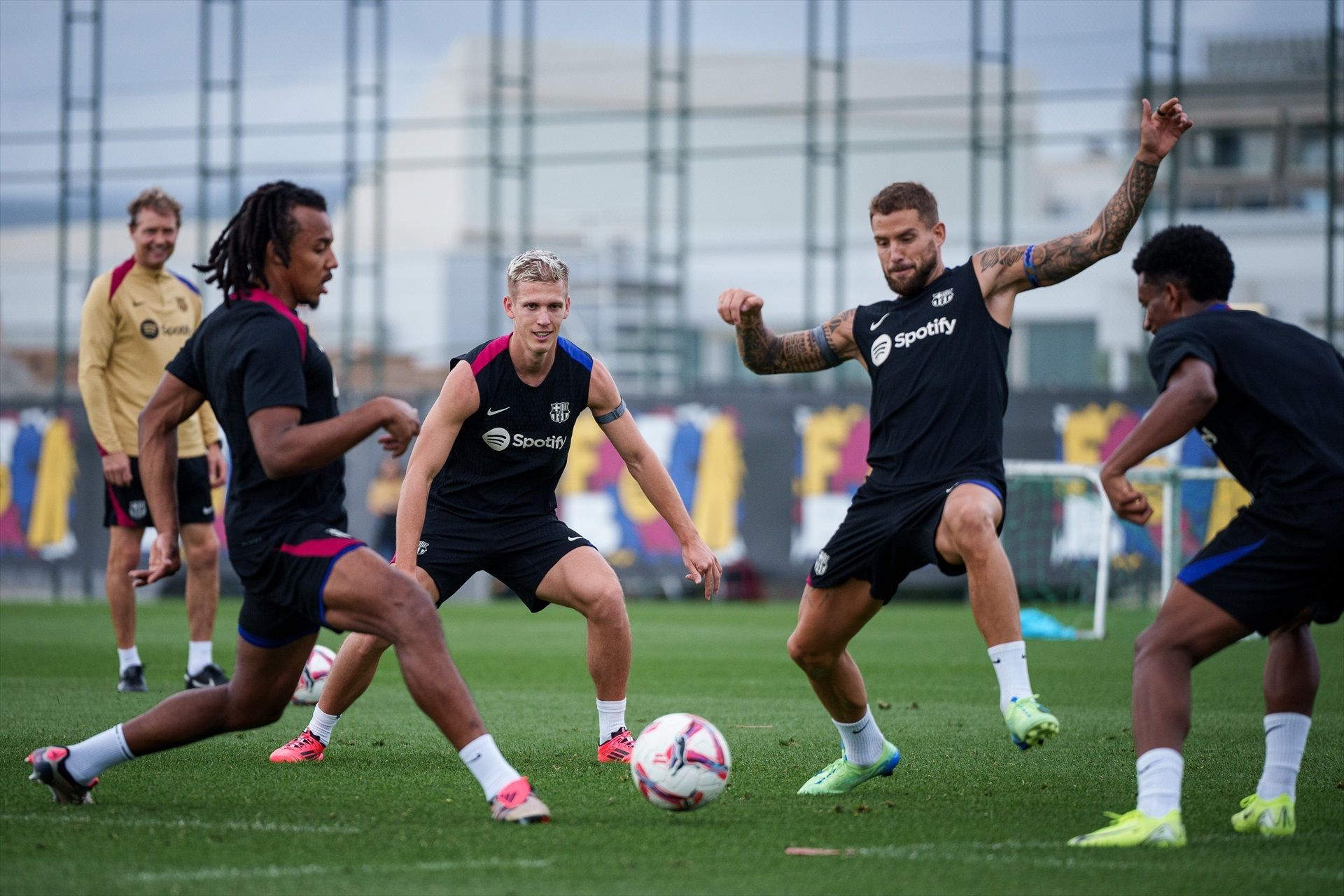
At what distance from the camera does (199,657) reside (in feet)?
29.9

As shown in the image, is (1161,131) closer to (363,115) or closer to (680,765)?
(680,765)

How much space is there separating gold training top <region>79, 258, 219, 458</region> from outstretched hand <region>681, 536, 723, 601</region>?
4092mm

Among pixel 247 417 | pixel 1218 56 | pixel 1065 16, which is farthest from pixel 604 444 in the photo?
pixel 247 417

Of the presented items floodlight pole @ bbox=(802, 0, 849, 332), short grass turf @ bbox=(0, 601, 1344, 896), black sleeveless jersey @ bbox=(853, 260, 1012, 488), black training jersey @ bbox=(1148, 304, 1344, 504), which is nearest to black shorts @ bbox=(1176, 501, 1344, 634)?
black training jersey @ bbox=(1148, 304, 1344, 504)

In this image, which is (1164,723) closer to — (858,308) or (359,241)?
(858,308)

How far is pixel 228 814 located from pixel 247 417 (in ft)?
4.81

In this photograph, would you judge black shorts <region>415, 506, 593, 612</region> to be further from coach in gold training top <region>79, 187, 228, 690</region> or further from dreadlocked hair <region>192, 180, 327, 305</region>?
coach in gold training top <region>79, 187, 228, 690</region>

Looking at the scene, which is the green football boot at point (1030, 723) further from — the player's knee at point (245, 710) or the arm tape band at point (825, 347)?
the player's knee at point (245, 710)

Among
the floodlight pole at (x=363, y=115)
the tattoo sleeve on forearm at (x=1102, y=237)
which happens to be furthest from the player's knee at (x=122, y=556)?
the floodlight pole at (x=363, y=115)

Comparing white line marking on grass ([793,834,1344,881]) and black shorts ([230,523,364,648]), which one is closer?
white line marking on grass ([793,834,1344,881])

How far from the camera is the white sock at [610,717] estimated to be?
698 cm

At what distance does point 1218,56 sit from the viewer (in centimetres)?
2455

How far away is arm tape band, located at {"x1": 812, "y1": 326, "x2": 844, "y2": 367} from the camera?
6477 millimetres

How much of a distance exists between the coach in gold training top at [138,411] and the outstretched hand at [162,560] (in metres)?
3.60
